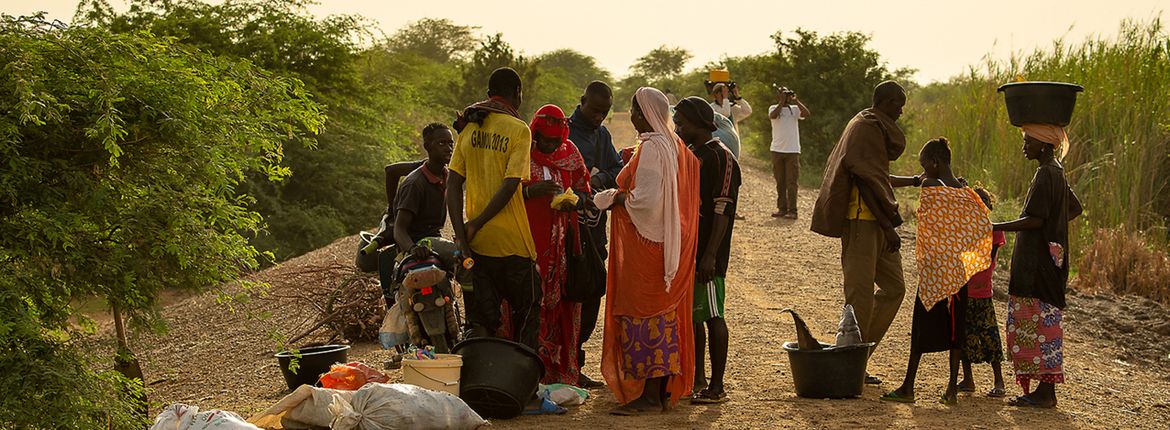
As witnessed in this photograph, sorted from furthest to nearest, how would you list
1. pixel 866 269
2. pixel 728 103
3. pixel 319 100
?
pixel 319 100 < pixel 728 103 < pixel 866 269

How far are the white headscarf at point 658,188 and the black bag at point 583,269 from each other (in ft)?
1.59

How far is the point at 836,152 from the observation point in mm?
7242

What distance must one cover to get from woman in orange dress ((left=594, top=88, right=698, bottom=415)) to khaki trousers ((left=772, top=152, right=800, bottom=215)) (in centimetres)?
982

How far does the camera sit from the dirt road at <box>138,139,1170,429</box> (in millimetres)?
6602

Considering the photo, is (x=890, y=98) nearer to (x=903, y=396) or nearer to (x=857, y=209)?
(x=857, y=209)

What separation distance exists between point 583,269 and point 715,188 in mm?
845

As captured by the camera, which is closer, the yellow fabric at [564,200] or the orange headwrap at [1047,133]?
the yellow fabric at [564,200]

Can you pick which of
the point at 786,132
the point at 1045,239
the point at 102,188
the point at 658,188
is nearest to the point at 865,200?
the point at 1045,239

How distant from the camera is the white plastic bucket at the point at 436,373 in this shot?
6078mm

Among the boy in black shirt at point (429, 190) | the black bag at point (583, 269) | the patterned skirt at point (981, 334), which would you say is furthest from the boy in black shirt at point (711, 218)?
the patterned skirt at point (981, 334)

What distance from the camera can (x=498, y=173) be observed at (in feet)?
21.4

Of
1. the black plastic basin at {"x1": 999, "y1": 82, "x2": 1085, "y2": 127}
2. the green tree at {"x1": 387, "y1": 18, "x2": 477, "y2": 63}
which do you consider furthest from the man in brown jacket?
the green tree at {"x1": 387, "y1": 18, "x2": 477, "y2": 63}

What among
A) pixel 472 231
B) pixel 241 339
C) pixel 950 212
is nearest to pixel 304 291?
pixel 241 339

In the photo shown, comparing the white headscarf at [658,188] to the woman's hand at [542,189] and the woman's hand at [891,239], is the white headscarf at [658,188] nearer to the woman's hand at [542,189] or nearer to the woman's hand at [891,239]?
the woman's hand at [542,189]
